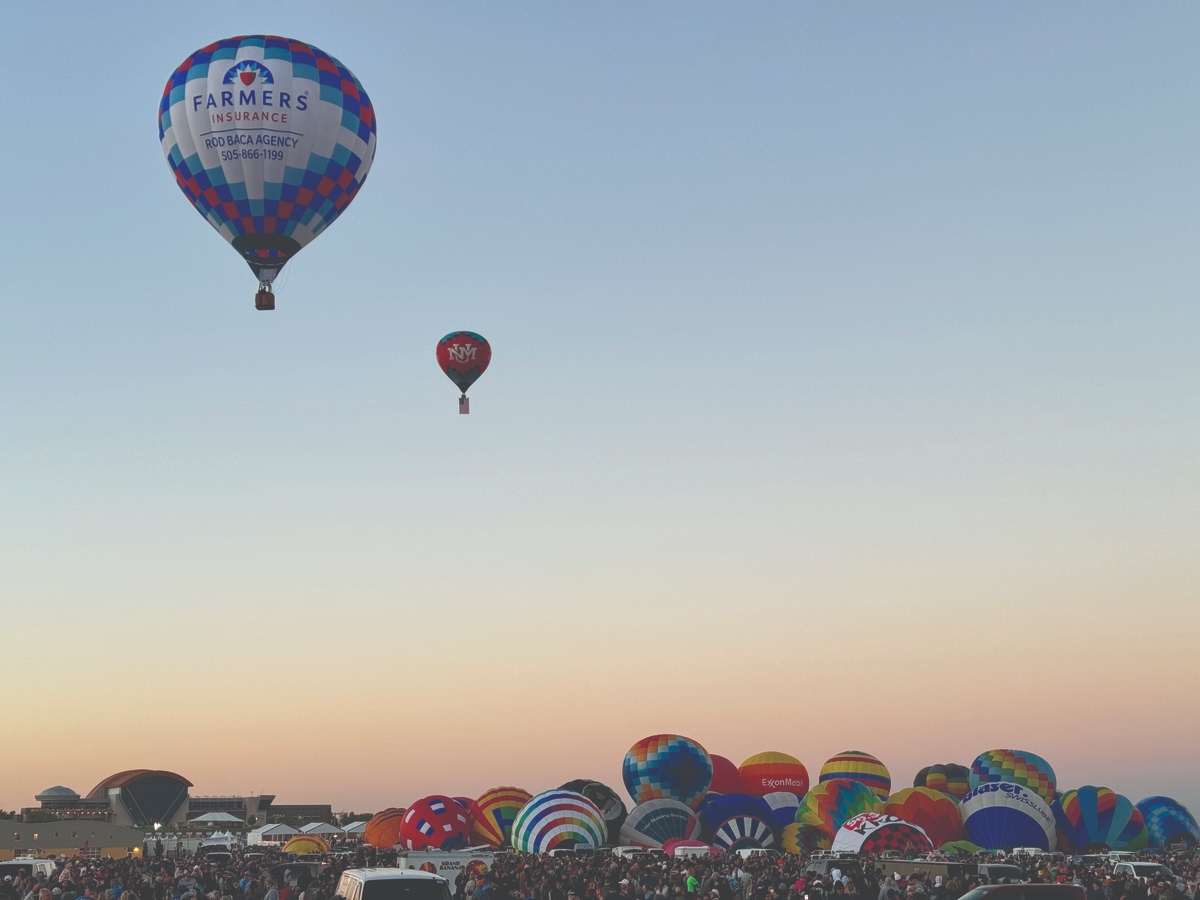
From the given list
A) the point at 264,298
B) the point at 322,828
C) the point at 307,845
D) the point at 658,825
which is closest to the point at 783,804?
the point at 658,825

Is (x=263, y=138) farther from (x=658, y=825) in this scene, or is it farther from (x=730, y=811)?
(x=730, y=811)

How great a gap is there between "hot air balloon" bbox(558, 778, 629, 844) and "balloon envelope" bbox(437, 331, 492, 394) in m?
14.9

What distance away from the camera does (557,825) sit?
→ 35906mm

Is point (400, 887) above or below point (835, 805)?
above

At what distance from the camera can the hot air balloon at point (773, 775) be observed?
49375 millimetres

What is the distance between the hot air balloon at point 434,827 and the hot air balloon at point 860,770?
1500 cm

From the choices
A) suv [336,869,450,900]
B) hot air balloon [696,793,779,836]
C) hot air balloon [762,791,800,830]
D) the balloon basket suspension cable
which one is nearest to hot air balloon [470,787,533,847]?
hot air balloon [696,793,779,836]

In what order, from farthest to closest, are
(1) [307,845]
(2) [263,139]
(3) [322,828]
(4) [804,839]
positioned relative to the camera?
1. (3) [322,828]
2. (1) [307,845]
3. (4) [804,839]
4. (2) [263,139]

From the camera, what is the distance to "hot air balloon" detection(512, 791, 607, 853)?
117 ft

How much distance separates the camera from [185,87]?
25.7m

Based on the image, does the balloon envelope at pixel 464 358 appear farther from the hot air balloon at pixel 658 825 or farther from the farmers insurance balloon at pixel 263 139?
the hot air balloon at pixel 658 825

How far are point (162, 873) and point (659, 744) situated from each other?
27.0 metres

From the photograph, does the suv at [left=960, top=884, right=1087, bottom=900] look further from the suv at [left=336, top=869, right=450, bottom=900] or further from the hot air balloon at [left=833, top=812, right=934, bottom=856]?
the hot air balloon at [left=833, top=812, right=934, bottom=856]

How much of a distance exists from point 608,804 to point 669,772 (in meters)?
3.72
